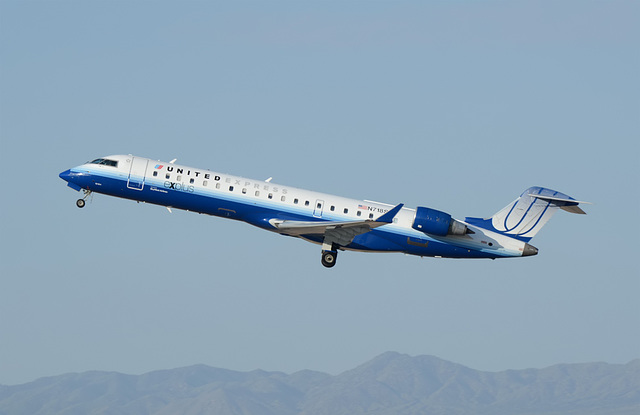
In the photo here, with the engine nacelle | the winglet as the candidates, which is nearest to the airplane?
the engine nacelle

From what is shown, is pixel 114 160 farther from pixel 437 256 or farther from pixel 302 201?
pixel 437 256

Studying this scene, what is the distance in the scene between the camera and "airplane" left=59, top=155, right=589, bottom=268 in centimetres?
5347

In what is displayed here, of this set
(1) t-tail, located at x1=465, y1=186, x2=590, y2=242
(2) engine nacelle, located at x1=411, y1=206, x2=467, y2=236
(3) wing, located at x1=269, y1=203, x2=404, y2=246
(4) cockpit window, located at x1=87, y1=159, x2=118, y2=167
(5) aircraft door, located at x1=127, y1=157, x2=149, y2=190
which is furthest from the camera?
(1) t-tail, located at x1=465, y1=186, x2=590, y2=242

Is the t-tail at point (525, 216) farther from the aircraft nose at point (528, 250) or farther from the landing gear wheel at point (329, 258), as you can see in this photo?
the landing gear wheel at point (329, 258)

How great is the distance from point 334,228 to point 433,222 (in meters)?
5.10

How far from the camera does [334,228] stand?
52.3 metres

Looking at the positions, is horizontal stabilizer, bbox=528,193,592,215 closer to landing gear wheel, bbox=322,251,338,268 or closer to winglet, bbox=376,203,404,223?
winglet, bbox=376,203,404,223

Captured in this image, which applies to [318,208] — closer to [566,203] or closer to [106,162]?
[106,162]

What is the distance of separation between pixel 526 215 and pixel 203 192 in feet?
55.4

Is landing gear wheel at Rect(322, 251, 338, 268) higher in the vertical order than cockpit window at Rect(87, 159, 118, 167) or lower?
lower

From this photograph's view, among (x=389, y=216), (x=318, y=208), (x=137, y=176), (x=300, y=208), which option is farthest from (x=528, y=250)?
(x=137, y=176)

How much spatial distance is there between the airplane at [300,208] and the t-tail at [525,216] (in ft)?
0.34

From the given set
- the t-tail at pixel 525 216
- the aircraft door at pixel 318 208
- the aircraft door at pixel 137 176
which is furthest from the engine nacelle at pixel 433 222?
the aircraft door at pixel 137 176

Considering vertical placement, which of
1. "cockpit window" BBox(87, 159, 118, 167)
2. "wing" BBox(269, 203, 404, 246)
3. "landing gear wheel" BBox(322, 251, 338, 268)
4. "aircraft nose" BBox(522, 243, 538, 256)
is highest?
"cockpit window" BBox(87, 159, 118, 167)
